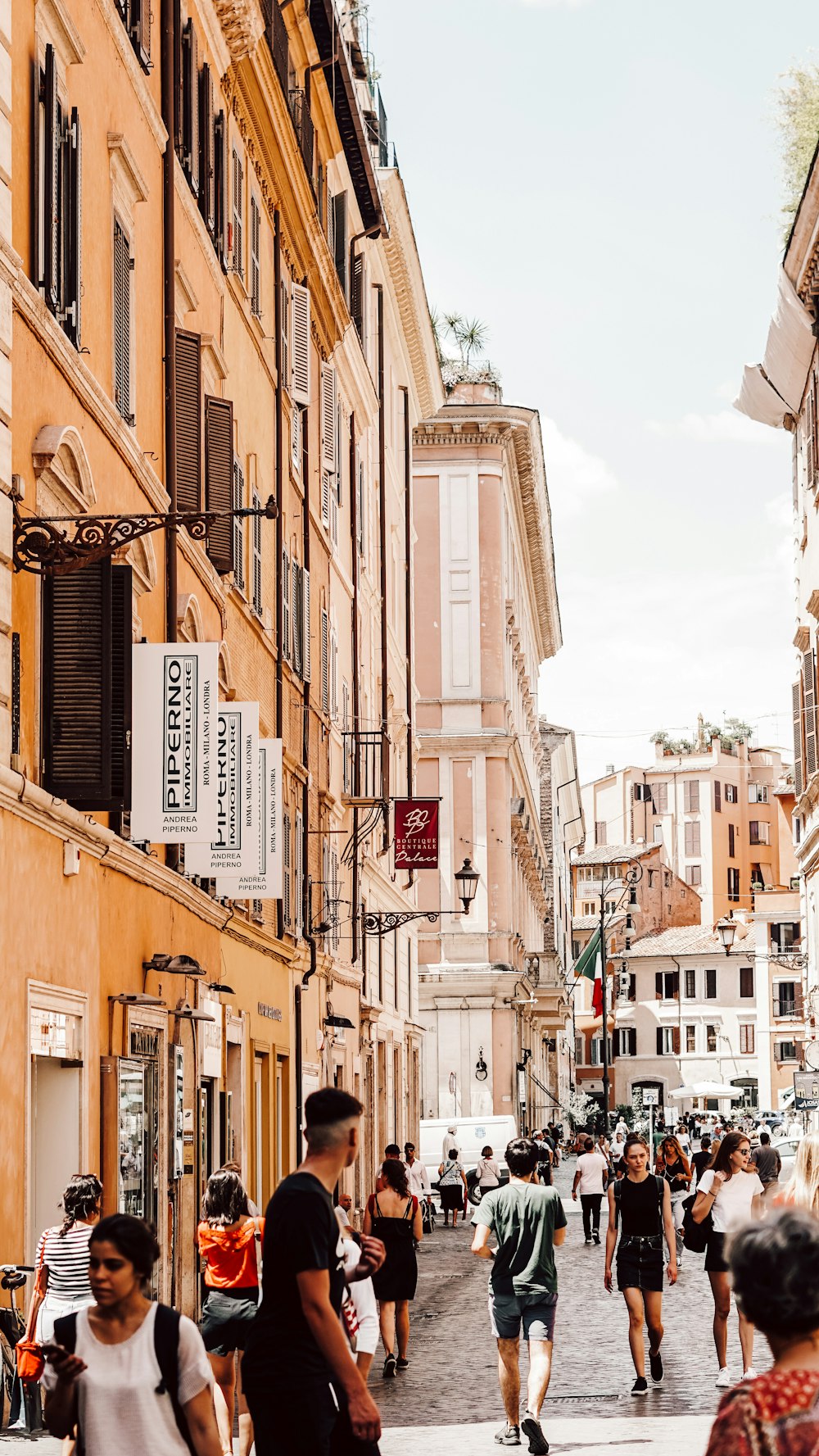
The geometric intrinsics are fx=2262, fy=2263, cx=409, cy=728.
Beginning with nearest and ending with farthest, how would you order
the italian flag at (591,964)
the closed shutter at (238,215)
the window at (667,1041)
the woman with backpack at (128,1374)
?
the woman with backpack at (128,1374)
the closed shutter at (238,215)
the italian flag at (591,964)
the window at (667,1041)

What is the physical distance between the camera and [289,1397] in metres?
7.11

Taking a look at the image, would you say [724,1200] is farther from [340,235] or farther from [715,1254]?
[340,235]

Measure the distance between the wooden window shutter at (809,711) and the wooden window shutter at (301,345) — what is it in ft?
53.6

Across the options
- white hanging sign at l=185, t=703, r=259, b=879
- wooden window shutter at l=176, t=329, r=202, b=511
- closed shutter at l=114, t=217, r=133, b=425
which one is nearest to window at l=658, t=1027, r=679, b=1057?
wooden window shutter at l=176, t=329, r=202, b=511

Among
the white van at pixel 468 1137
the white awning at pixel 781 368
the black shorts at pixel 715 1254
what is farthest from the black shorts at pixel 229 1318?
the white van at pixel 468 1137

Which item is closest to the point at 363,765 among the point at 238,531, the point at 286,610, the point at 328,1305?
the point at 286,610

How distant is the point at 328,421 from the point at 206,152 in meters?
11.7

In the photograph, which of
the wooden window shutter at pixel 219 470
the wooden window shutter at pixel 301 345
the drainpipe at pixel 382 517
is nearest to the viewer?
the wooden window shutter at pixel 219 470

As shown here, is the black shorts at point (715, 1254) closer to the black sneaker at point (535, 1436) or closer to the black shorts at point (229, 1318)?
the black sneaker at point (535, 1436)

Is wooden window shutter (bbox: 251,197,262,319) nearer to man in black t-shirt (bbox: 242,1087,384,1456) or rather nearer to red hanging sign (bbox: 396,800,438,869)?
red hanging sign (bbox: 396,800,438,869)

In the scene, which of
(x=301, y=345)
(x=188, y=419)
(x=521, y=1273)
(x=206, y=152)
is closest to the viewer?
(x=521, y=1273)

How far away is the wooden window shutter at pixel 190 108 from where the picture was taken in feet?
65.6

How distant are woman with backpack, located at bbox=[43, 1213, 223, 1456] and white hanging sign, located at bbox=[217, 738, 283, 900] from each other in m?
13.4

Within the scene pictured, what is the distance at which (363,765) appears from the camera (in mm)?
38719
